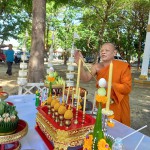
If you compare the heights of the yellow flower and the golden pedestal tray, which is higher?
the yellow flower

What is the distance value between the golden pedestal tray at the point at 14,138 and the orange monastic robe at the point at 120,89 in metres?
1.06

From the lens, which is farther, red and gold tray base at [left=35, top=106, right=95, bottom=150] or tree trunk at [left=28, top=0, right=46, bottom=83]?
tree trunk at [left=28, top=0, right=46, bottom=83]

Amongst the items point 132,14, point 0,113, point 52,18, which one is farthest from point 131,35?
point 0,113

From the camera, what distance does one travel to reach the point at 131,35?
24.3 metres

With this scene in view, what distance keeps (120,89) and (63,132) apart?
100 centimetres

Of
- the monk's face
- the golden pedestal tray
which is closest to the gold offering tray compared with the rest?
the golden pedestal tray

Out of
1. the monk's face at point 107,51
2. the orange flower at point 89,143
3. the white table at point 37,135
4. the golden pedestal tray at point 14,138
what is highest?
the monk's face at point 107,51

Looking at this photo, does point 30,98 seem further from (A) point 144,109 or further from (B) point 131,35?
(B) point 131,35

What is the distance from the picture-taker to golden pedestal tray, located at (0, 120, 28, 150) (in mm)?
1297

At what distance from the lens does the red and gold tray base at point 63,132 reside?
1361mm

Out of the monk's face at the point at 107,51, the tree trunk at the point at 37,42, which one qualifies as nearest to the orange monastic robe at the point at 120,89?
the monk's face at the point at 107,51

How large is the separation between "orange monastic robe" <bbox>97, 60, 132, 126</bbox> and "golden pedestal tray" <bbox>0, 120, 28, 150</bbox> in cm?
106

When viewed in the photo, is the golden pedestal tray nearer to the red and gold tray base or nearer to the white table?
the white table

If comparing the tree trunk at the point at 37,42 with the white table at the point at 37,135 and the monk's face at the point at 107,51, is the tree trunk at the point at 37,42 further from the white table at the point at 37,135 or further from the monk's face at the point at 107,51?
the monk's face at the point at 107,51
